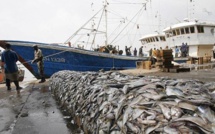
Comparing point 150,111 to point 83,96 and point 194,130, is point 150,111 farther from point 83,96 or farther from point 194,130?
point 83,96

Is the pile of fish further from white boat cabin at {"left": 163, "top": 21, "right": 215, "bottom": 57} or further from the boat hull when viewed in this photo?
white boat cabin at {"left": 163, "top": 21, "right": 215, "bottom": 57}

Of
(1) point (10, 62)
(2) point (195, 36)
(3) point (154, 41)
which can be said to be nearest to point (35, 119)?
(1) point (10, 62)

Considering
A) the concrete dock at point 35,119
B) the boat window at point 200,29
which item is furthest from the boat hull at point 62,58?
the concrete dock at point 35,119

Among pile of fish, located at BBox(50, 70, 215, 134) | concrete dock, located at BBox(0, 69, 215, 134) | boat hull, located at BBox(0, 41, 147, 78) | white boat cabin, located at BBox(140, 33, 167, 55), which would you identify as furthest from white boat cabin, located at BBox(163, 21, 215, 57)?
pile of fish, located at BBox(50, 70, 215, 134)

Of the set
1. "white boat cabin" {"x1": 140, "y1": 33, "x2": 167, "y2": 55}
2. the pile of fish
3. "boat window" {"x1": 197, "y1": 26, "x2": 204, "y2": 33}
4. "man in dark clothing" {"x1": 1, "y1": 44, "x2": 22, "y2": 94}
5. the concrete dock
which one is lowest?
the concrete dock

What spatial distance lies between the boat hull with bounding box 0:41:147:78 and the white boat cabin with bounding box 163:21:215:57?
933cm

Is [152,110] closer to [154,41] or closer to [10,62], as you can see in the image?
[10,62]

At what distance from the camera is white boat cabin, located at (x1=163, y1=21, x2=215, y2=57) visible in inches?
1125

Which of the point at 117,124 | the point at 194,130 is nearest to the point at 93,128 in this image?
the point at 117,124

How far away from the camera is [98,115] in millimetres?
3555

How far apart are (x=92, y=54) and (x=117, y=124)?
66.8ft

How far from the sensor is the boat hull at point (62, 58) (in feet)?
69.9

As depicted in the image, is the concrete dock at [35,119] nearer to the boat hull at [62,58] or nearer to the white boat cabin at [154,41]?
the boat hull at [62,58]

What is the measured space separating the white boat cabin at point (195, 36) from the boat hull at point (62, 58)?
9.33 m
